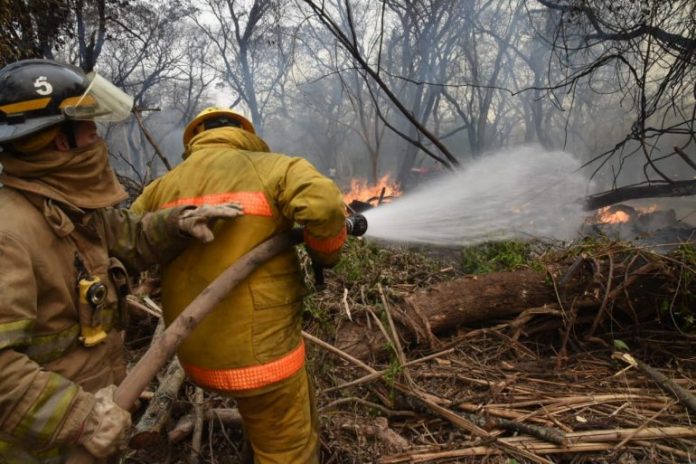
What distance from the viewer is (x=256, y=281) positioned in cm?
209

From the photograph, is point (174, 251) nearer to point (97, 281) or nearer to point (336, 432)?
point (97, 281)

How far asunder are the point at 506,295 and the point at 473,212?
3509 mm

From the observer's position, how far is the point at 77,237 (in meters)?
1.78

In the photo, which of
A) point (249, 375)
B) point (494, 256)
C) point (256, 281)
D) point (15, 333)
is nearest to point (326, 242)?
point (256, 281)

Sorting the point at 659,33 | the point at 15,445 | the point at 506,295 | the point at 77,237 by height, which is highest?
the point at 659,33

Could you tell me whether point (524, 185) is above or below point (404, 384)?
above

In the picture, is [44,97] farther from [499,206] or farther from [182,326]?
[499,206]

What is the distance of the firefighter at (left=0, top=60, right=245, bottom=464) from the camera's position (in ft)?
4.54

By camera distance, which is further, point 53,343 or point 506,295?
point 506,295

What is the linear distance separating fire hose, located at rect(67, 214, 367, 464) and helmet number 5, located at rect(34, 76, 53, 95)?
992 millimetres

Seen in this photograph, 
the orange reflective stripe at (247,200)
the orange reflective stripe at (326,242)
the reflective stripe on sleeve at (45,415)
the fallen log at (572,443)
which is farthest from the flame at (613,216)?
the reflective stripe on sleeve at (45,415)

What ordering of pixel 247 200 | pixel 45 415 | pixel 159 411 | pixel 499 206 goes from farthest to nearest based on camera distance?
1. pixel 499 206
2. pixel 159 411
3. pixel 247 200
4. pixel 45 415

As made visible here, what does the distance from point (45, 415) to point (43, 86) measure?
122cm

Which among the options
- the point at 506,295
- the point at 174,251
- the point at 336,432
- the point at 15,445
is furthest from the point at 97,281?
the point at 506,295
